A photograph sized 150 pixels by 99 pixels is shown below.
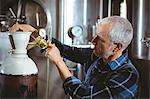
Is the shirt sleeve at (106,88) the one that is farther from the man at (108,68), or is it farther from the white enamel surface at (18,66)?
the white enamel surface at (18,66)

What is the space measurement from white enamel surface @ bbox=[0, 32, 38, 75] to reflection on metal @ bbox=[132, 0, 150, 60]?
167 centimetres

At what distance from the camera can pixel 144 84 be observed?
161 cm

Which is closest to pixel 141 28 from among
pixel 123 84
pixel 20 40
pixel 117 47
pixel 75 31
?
pixel 75 31

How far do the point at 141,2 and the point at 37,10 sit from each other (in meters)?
1.08

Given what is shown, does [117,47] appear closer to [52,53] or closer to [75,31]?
[52,53]

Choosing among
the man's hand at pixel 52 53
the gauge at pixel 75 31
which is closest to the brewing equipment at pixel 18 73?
the man's hand at pixel 52 53

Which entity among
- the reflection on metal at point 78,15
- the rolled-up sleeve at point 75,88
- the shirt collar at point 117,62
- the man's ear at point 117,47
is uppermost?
the reflection on metal at point 78,15

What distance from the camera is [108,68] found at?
1.26 metres

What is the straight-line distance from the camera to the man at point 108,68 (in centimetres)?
112

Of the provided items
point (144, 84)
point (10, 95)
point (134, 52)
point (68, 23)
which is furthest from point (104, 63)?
point (68, 23)

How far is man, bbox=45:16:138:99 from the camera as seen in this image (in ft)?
3.67

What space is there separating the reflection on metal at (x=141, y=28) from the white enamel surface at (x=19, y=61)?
1671mm

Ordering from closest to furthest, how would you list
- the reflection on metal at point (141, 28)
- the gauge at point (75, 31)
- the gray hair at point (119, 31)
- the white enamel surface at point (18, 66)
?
the white enamel surface at point (18, 66) → the gray hair at point (119, 31) → the reflection on metal at point (141, 28) → the gauge at point (75, 31)

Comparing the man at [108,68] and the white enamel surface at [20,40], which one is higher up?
the white enamel surface at [20,40]
